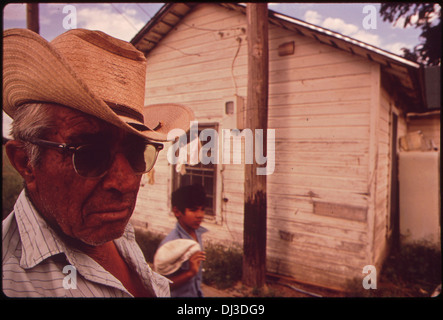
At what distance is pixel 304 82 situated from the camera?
395 cm

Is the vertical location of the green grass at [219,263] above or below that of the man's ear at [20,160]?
below

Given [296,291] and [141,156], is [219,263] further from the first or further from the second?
[141,156]

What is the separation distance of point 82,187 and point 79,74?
0.47m

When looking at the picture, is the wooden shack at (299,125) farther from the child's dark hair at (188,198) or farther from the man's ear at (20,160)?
the man's ear at (20,160)

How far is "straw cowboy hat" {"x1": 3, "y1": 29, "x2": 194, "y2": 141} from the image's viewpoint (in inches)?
37.5

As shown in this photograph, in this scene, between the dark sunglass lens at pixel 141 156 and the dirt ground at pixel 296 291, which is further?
the dirt ground at pixel 296 291

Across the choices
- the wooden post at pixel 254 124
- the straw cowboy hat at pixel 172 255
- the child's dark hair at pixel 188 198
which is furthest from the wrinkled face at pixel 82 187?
the wooden post at pixel 254 124

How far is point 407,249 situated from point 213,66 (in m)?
4.80

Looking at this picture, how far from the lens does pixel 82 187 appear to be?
105 centimetres

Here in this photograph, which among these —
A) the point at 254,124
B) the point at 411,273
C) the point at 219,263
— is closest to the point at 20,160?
the point at 254,124

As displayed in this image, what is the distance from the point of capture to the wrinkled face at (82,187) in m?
1.02

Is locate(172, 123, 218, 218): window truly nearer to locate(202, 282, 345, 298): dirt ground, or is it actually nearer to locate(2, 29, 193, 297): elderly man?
locate(202, 282, 345, 298): dirt ground
